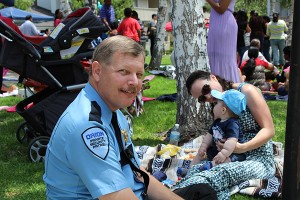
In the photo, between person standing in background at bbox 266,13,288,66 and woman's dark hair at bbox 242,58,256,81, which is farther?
person standing in background at bbox 266,13,288,66

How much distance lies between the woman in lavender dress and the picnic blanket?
985 millimetres

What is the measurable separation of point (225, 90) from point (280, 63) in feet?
37.5

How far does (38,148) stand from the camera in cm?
473

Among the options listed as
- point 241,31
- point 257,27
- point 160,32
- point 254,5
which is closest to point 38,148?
point 241,31

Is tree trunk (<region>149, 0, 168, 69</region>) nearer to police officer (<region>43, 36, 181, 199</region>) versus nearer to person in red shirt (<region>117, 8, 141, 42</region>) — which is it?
person in red shirt (<region>117, 8, 141, 42</region>)

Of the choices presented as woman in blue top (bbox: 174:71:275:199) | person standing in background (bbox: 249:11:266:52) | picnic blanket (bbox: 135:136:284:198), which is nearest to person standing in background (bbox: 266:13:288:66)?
person standing in background (bbox: 249:11:266:52)

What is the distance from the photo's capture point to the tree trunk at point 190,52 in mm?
5324

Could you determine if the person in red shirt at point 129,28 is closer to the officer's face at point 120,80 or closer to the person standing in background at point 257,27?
the person standing in background at point 257,27

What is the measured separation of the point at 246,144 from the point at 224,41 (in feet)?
8.10

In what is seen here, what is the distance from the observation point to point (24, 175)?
4.37 meters

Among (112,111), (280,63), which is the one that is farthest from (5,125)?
(280,63)

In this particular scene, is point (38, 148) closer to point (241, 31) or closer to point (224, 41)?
point (224, 41)

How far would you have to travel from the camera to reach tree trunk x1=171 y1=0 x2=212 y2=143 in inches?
210

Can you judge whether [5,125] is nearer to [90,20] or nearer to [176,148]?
[90,20]
